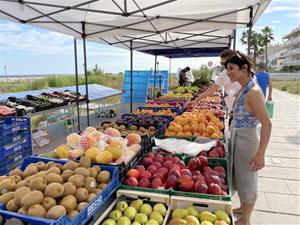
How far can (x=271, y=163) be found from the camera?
4.74 metres

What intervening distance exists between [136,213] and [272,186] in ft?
9.40

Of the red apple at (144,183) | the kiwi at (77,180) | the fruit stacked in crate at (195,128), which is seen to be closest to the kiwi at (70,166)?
the kiwi at (77,180)

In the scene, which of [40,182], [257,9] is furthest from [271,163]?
[40,182]

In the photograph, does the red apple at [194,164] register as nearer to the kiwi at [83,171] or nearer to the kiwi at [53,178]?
the kiwi at [83,171]

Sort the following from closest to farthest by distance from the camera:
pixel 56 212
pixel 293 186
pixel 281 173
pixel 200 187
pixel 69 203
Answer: pixel 56 212
pixel 69 203
pixel 200 187
pixel 293 186
pixel 281 173

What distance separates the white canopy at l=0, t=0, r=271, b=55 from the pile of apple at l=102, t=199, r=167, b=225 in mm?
2951

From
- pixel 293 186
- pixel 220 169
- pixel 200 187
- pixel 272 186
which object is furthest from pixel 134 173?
pixel 293 186

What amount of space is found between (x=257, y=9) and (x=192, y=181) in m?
3.42

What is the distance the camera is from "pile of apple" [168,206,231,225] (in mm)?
1627

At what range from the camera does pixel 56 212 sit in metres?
1.46

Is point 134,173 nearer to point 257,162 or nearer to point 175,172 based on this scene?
point 175,172

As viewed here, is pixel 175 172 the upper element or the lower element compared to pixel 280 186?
upper

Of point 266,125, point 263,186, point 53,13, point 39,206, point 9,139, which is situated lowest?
point 263,186

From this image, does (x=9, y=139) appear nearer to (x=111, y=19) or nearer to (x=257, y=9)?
(x=111, y=19)
